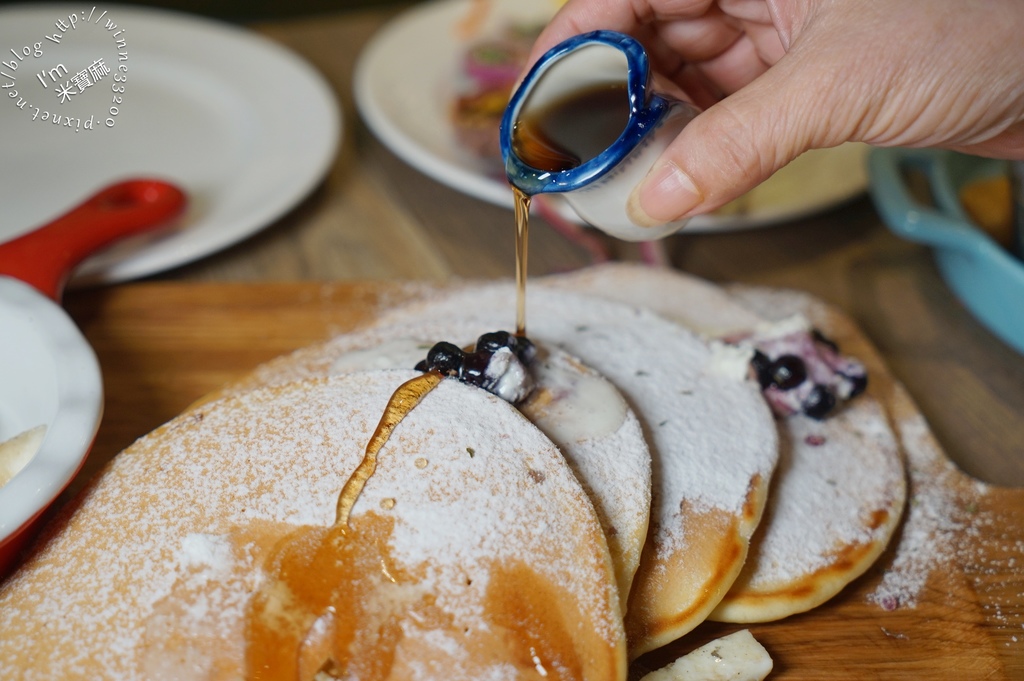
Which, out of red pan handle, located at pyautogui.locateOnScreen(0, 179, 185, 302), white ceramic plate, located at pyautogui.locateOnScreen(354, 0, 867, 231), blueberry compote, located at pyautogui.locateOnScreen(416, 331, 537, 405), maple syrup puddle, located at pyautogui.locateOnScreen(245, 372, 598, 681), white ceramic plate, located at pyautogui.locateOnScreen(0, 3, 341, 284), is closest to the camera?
maple syrup puddle, located at pyautogui.locateOnScreen(245, 372, 598, 681)

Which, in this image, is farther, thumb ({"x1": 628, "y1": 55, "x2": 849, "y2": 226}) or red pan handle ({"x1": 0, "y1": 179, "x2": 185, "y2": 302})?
red pan handle ({"x1": 0, "y1": 179, "x2": 185, "y2": 302})

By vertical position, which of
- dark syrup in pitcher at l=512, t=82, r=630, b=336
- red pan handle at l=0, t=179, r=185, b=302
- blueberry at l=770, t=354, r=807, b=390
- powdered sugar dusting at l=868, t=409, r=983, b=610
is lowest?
powdered sugar dusting at l=868, t=409, r=983, b=610

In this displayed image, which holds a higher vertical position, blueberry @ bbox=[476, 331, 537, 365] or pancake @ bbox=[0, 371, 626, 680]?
blueberry @ bbox=[476, 331, 537, 365]

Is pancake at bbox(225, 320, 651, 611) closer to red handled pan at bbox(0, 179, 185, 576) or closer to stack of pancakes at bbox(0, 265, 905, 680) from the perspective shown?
stack of pancakes at bbox(0, 265, 905, 680)

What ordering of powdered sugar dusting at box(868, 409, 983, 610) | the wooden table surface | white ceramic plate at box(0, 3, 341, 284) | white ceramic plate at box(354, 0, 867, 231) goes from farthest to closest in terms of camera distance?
white ceramic plate at box(354, 0, 867, 231) → white ceramic plate at box(0, 3, 341, 284) → the wooden table surface → powdered sugar dusting at box(868, 409, 983, 610)

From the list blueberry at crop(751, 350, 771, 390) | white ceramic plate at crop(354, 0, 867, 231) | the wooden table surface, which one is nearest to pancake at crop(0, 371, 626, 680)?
blueberry at crop(751, 350, 771, 390)

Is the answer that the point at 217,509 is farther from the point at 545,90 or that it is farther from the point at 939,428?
the point at 939,428

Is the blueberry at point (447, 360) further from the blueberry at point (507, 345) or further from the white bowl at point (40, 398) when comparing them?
the white bowl at point (40, 398)

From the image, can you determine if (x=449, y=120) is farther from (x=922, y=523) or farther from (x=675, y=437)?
(x=922, y=523)
